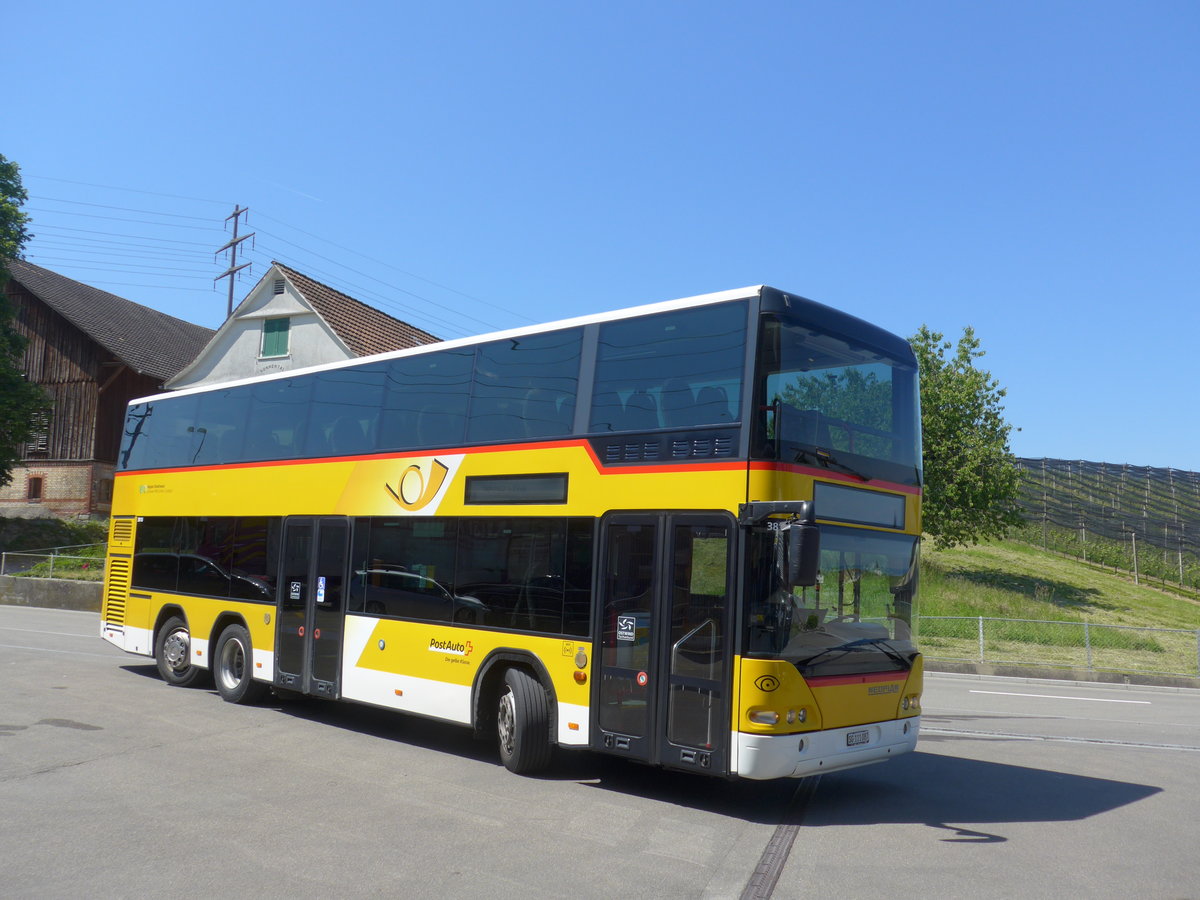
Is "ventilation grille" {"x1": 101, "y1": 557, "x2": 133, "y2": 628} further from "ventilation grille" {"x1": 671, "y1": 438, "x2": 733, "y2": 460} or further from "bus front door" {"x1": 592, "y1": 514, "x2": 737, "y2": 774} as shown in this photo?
"ventilation grille" {"x1": 671, "y1": 438, "x2": 733, "y2": 460}

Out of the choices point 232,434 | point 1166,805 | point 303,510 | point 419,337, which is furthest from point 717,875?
point 419,337

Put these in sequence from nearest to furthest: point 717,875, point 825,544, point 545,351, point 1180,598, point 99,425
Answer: point 717,875, point 825,544, point 545,351, point 1180,598, point 99,425

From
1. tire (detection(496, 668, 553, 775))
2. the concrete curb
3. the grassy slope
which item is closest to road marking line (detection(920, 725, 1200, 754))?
tire (detection(496, 668, 553, 775))

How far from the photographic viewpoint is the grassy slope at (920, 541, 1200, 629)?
3167cm

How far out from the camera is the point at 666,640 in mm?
8422

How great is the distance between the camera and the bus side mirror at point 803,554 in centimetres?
744

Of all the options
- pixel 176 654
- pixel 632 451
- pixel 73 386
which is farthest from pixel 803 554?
pixel 73 386

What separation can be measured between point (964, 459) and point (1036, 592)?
560 centimetres

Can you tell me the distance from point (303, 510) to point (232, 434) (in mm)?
2236

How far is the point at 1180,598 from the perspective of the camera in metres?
43.4

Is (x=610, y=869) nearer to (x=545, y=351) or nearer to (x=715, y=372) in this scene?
(x=715, y=372)

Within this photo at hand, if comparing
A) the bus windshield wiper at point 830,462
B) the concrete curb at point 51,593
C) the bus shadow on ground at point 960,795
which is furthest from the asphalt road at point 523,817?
the concrete curb at point 51,593

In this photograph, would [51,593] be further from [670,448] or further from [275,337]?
[670,448]

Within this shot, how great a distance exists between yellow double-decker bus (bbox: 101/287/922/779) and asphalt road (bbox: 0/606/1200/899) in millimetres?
611
